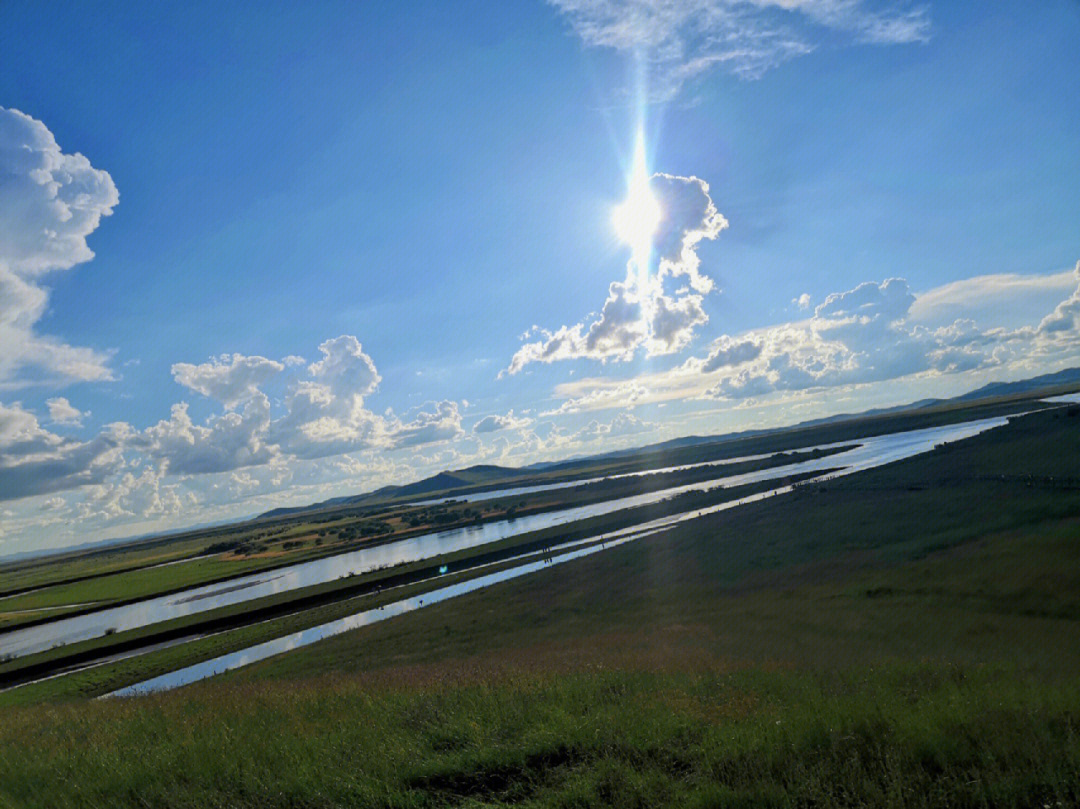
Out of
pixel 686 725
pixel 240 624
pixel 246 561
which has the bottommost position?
pixel 240 624

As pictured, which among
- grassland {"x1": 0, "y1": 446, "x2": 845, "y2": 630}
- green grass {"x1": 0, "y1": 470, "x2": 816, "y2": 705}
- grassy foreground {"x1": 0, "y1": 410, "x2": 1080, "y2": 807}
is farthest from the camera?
grassland {"x1": 0, "y1": 446, "x2": 845, "y2": 630}

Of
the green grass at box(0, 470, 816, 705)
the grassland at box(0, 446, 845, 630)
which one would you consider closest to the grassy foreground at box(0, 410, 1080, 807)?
the green grass at box(0, 470, 816, 705)

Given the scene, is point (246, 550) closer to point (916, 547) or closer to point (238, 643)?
point (238, 643)

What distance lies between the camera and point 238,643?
129ft

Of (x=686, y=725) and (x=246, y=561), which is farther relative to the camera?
(x=246, y=561)

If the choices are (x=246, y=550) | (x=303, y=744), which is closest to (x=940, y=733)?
(x=303, y=744)

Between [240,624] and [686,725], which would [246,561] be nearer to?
[240,624]

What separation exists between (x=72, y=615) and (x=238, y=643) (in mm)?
41952

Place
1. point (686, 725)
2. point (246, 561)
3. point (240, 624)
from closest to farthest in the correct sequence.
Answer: point (686, 725)
point (240, 624)
point (246, 561)

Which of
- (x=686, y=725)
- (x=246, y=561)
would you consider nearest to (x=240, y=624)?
(x=686, y=725)

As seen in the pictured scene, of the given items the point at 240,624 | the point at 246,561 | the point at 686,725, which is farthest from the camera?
the point at 246,561

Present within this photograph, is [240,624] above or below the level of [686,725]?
below

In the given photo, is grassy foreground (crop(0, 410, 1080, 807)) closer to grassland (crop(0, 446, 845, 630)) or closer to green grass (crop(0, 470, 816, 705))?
green grass (crop(0, 470, 816, 705))

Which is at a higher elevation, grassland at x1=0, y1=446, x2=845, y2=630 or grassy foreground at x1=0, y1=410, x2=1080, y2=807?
grassy foreground at x1=0, y1=410, x2=1080, y2=807
